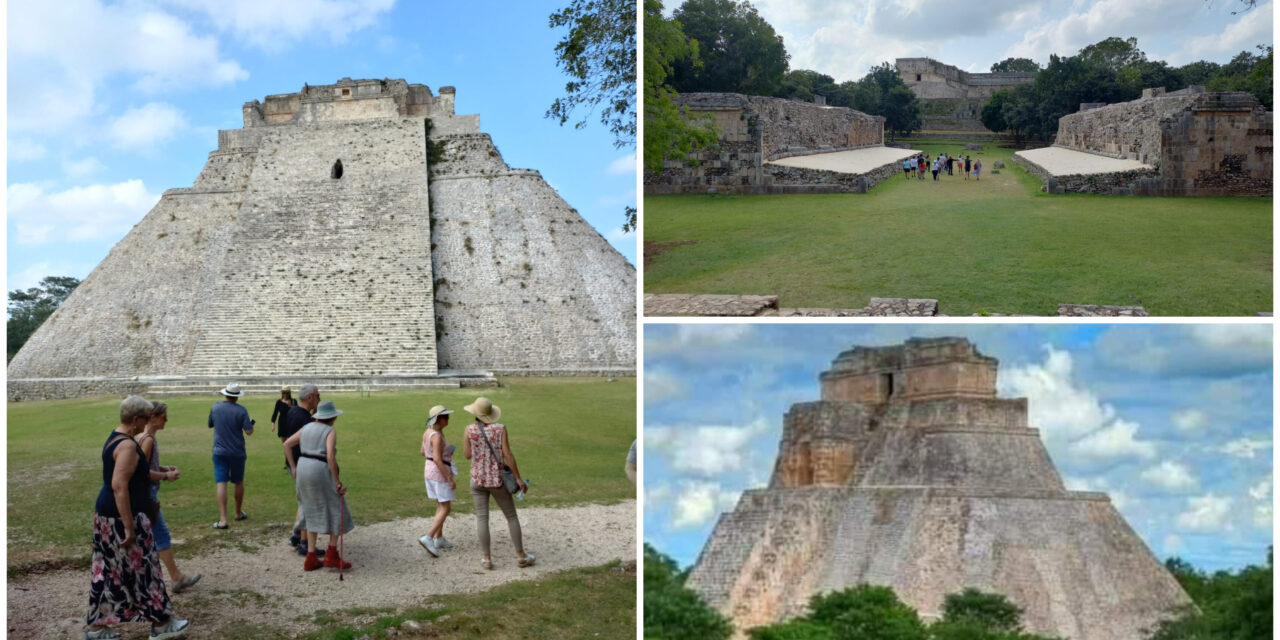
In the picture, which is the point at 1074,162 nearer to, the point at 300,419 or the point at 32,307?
the point at 300,419

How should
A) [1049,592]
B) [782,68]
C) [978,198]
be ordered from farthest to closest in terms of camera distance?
[782,68], [978,198], [1049,592]

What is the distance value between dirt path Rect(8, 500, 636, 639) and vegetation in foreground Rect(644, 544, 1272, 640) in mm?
1753

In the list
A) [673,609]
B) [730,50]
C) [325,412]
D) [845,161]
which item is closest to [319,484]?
[325,412]

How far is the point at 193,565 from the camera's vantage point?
5840mm

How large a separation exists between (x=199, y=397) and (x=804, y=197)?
42.0 feet

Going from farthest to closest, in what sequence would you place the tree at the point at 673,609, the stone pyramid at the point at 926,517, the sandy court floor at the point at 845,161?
1. the sandy court floor at the point at 845,161
2. the tree at the point at 673,609
3. the stone pyramid at the point at 926,517

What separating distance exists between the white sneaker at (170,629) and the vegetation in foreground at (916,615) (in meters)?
2.30

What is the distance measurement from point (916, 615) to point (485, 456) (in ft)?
8.85

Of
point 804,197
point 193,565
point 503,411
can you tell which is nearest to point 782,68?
point 804,197

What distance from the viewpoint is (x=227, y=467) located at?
22.5 ft

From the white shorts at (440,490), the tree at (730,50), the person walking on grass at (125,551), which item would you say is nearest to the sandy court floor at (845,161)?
the tree at (730,50)

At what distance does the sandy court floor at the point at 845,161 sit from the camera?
12887mm

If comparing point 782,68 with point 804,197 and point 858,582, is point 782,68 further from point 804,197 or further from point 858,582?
point 858,582

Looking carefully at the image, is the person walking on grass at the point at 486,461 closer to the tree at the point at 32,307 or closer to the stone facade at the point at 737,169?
the stone facade at the point at 737,169
